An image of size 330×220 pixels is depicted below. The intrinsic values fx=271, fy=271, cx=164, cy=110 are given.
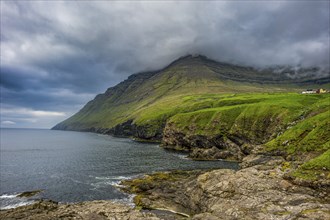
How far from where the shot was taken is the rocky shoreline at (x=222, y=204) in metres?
Answer: 41.2

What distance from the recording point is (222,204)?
4828 centimetres

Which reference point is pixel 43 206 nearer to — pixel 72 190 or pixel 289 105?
pixel 72 190

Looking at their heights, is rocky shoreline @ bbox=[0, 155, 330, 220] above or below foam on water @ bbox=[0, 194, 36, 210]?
above

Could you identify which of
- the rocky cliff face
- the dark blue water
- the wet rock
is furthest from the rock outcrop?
the wet rock

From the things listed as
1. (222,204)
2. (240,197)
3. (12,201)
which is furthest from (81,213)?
(12,201)

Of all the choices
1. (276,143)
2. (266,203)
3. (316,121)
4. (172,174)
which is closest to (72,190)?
(172,174)

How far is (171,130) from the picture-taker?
195500mm

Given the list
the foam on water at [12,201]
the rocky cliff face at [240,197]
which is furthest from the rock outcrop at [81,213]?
the foam on water at [12,201]

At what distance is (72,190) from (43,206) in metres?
26.0

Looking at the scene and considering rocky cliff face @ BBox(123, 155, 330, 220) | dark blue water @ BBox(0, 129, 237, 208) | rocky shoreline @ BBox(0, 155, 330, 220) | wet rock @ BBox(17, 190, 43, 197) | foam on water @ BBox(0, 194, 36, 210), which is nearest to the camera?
rocky cliff face @ BBox(123, 155, 330, 220)

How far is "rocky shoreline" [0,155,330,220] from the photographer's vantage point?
4122cm

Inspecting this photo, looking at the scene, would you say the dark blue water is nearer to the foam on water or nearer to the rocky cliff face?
the foam on water

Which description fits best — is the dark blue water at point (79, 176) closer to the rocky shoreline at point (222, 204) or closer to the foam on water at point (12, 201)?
the foam on water at point (12, 201)

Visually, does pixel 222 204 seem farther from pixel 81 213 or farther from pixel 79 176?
pixel 79 176
